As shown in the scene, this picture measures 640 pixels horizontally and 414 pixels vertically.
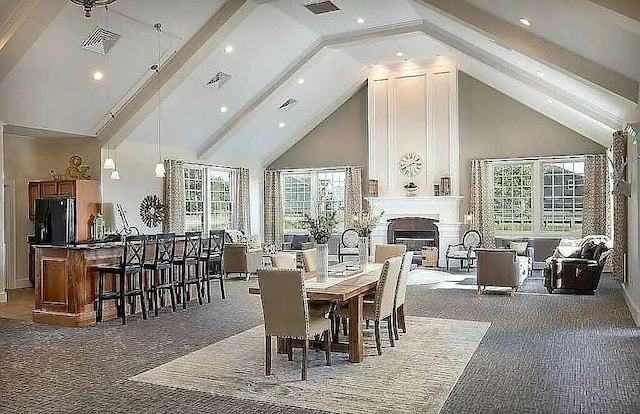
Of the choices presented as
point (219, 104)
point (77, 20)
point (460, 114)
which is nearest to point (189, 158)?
point (219, 104)

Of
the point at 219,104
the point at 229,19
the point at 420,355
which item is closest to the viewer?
the point at 420,355

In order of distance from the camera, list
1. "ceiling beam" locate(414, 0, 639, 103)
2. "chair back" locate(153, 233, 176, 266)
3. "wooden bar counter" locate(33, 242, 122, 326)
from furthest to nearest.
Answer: "chair back" locate(153, 233, 176, 266), "wooden bar counter" locate(33, 242, 122, 326), "ceiling beam" locate(414, 0, 639, 103)

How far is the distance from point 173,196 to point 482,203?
6490 mm

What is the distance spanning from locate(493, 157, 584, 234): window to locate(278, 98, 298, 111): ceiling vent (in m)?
4.63

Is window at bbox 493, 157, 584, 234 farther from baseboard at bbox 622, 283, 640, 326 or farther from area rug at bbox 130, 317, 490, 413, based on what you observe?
area rug at bbox 130, 317, 490, 413

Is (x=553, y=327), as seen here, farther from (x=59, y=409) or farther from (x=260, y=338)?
(x=59, y=409)

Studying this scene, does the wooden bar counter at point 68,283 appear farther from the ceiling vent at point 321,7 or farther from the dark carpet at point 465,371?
the ceiling vent at point 321,7

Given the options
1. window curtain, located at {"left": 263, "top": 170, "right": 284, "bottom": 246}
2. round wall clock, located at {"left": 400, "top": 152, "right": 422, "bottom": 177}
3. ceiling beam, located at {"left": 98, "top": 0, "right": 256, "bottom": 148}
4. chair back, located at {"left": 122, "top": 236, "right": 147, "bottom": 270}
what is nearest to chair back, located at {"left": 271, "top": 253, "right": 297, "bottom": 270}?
chair back, located at {"left": 122, "top": 236, "right": 147, "bottom": 270}

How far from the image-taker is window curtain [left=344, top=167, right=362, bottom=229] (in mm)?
13766

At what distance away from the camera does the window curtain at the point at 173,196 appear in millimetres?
11430

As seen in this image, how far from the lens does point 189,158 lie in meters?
12.2

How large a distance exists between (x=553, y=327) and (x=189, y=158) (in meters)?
8.10

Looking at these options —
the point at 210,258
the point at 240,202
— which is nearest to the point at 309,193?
the point at 240,202

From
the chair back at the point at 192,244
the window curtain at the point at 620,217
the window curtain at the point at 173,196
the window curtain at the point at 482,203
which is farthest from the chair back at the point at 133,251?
the window curtain at the point at 482,203
